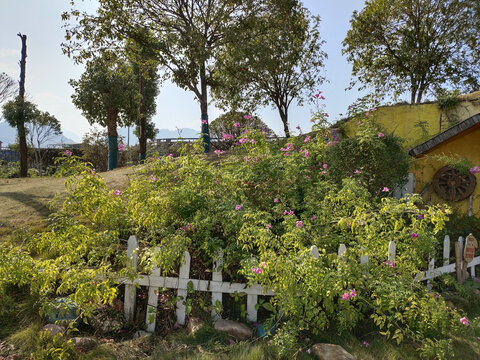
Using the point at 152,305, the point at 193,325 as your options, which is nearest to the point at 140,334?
the point at 152,305

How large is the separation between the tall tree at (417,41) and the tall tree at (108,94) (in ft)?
36.3

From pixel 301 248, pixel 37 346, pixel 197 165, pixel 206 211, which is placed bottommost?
pixel 37 346

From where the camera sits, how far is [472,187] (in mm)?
7574

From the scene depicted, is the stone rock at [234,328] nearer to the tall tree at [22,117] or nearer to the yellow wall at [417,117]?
the yellow wall at [417,117]

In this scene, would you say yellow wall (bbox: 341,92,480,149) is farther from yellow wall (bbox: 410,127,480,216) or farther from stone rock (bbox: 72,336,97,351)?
stone rock (bbox: 72,336,97,351)

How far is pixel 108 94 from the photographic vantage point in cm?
1553

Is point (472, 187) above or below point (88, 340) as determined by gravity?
above

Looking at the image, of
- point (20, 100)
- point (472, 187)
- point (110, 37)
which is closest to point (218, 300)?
point (472, 187)

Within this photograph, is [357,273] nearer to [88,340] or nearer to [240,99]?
[88,340]

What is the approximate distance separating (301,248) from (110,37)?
1264 cm

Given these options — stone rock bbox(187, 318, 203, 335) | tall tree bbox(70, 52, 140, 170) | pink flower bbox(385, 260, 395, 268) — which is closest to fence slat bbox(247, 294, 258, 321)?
stone rock bbox(187, 318, 203, 335)

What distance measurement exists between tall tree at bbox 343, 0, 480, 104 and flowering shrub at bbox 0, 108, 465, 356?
1370 centimetres

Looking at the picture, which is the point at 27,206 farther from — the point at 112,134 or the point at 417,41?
the point at 417,41

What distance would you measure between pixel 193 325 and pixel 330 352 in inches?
55.5
